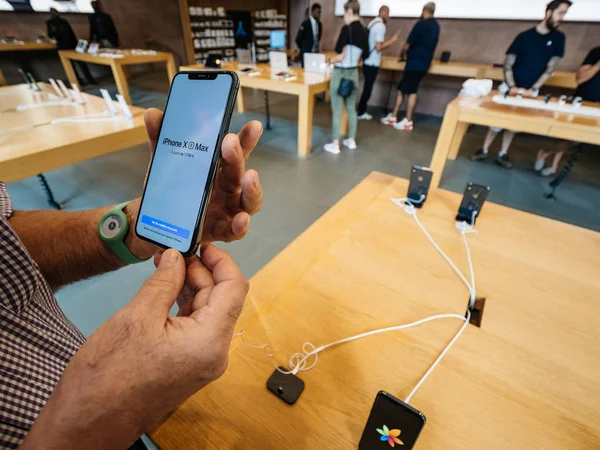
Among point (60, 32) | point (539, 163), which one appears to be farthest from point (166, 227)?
point (60, 32)

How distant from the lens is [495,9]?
136 inches

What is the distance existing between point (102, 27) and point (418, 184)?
5.81 meters

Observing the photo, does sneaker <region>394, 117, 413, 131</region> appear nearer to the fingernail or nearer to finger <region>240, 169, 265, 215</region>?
finger <region>240, 169, 265, 215</region>

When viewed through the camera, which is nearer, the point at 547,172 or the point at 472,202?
the point at 472,202

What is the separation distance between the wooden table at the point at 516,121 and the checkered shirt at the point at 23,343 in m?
2.07

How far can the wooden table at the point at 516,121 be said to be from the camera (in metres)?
1.57

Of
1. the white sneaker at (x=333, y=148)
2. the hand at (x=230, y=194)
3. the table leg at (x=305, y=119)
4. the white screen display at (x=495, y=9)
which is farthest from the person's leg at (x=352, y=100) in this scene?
the hand at (x=230, y=194)

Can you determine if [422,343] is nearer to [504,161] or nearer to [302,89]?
[302,89]

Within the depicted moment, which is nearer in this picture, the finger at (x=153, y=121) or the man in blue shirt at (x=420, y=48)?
Answer: the finger at (x=153, y=121)

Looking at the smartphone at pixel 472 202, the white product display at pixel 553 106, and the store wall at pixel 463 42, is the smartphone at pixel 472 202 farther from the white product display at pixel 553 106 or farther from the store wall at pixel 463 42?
the store wall at pixel 463 42

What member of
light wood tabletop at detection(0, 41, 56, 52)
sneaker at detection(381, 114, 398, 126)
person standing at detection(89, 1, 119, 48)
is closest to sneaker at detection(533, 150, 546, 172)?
sneaker at detection(381, 114, 398, 126)

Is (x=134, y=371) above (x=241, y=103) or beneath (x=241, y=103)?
above

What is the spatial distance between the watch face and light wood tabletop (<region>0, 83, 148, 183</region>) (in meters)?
0.94

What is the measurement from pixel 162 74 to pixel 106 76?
1019mm
